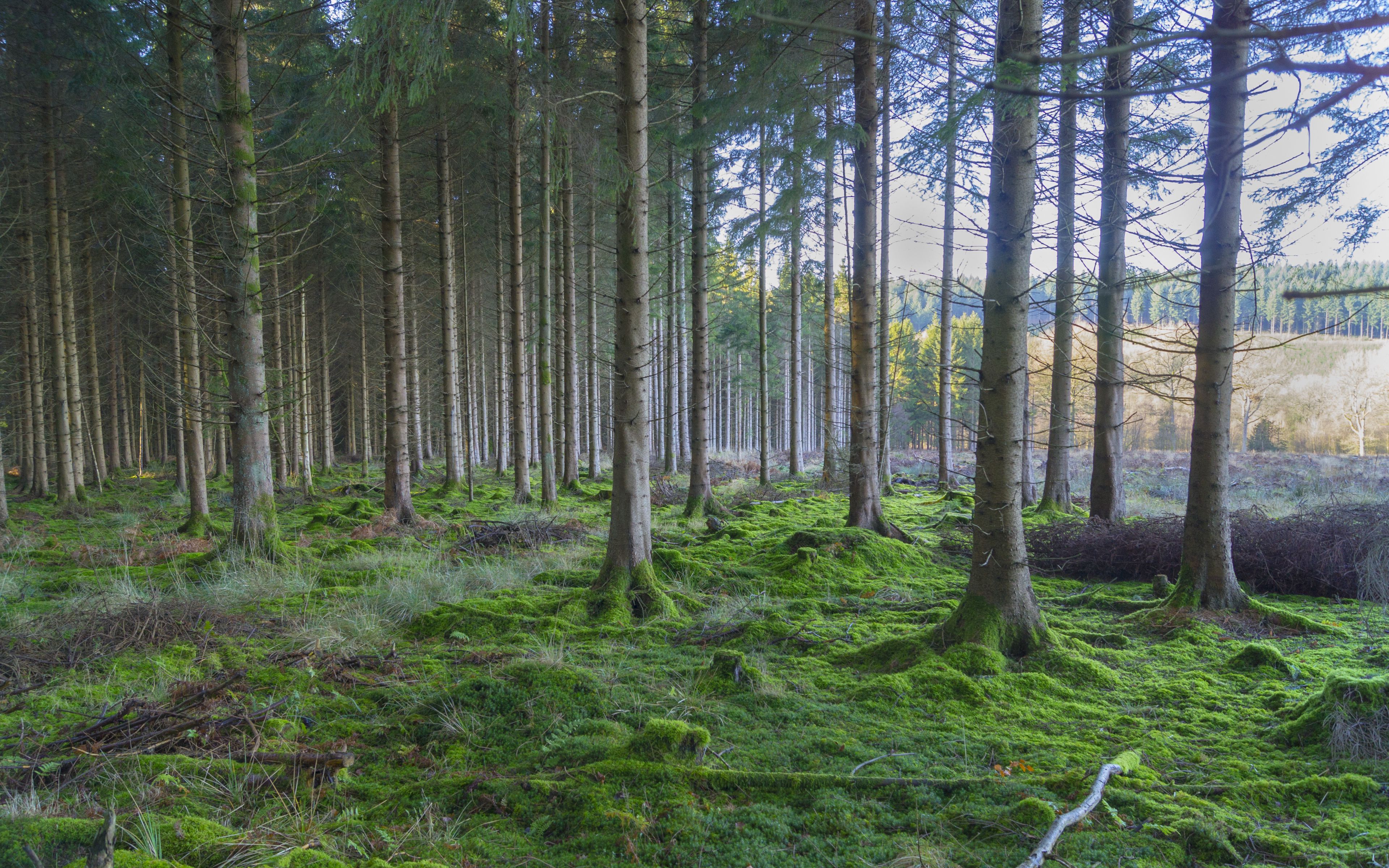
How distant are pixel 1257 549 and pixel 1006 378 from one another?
4.29m

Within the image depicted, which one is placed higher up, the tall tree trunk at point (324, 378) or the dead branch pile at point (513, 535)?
the tall tree trunk at point (324, 378)

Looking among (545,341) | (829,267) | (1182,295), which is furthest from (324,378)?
(1182,295)

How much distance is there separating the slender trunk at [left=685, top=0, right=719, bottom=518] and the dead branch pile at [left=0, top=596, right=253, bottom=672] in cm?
677

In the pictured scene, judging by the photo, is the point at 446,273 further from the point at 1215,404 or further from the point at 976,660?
the point at 1215,404

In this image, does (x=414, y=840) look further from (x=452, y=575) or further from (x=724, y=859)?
(x=452, y=575)

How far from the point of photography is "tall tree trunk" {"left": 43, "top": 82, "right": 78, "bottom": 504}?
11.5m

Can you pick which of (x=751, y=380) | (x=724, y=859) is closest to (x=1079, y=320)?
(x=724, y=859)

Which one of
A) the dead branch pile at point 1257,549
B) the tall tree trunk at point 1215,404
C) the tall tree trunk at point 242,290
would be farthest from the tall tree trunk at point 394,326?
the tall tree trunk at point 1215,404

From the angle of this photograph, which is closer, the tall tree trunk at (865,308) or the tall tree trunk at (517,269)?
the tall tree trunk at (865,308)

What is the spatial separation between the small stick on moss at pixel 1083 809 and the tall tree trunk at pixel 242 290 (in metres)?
7.66

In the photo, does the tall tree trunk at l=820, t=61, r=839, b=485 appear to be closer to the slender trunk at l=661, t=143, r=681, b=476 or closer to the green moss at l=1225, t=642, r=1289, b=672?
the slender trunk at l=661, t=143, r=681, b=476

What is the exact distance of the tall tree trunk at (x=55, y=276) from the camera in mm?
11484

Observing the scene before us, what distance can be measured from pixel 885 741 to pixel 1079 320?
12.1 m

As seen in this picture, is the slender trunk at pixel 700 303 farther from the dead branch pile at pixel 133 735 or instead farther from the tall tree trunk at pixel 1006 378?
the dead branch pile at pixel 133 735
